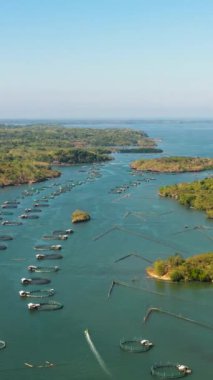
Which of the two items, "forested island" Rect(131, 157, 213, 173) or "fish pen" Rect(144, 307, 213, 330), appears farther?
"forested island" Rect(131, 157, 213, 173)

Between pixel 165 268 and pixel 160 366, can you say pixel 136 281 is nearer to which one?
pixel 165 268

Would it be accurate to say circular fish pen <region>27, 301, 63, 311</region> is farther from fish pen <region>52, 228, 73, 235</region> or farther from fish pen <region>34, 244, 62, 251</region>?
fish pen <region>52, 228, 73, 235</region>

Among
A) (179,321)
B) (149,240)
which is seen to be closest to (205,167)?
(149,240)

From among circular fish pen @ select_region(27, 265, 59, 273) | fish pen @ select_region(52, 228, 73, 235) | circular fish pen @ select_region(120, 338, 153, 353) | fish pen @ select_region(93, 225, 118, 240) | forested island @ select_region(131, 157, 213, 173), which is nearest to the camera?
circular fish pen @ select_region(120, 338, 153, 353)

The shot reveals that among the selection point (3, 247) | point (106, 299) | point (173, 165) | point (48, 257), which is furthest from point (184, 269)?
point (173, 165)

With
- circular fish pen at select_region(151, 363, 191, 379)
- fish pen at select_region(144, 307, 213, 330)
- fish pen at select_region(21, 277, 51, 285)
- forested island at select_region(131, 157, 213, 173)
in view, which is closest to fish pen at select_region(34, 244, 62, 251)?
fish pen at select_region(21, 277, 51, 285)

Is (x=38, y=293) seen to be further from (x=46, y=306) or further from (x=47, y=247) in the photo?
(x=47, y=247)
